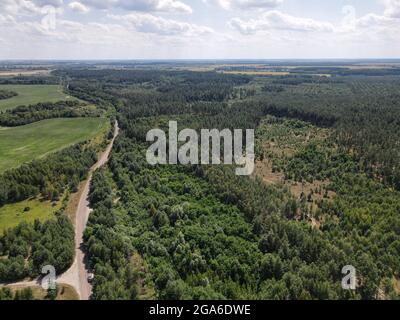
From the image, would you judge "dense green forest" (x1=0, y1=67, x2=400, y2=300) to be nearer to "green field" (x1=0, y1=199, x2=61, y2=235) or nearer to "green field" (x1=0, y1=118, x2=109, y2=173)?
"green field" (x1=0, y1=199, x2=61, y2=235)

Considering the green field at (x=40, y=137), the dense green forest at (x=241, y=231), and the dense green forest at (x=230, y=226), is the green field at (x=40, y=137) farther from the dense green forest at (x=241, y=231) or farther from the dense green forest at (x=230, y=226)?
the dense green forest at (x=241, y=231)

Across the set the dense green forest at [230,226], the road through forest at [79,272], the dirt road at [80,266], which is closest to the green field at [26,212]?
the dense green forest at [230,226]

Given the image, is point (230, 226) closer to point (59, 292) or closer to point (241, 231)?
point (241, 231)

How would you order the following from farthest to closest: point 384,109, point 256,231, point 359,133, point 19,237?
point 384,109, point 359,133, point 256,231, point 19,237

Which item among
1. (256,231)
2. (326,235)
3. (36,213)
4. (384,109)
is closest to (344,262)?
(326,235)
